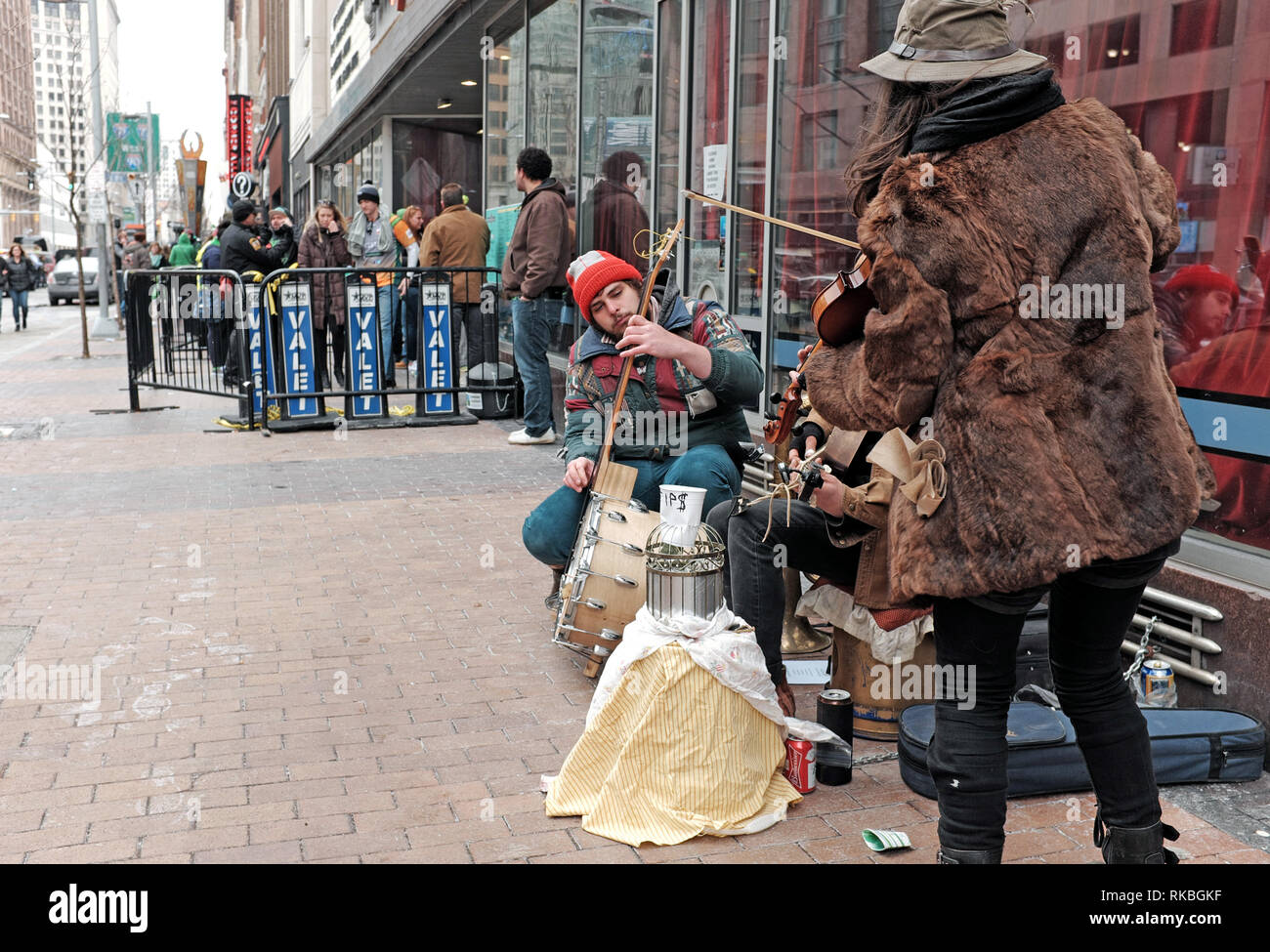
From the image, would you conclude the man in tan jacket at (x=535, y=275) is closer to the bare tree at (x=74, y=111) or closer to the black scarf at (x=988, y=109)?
the black scarf at (x=988, y=109)

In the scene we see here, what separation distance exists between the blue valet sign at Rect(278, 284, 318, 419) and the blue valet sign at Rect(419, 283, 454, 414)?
980 mm

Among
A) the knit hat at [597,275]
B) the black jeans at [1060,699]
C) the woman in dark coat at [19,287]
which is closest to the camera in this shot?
the black jeans at [1060,699]

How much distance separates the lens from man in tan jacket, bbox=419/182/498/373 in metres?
11.6

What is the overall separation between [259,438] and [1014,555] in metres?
9.21

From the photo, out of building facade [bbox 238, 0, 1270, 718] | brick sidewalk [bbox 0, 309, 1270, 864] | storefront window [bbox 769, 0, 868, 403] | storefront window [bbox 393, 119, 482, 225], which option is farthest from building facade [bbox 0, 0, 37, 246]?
storefront window [bbox 769, 0, 868, 403]

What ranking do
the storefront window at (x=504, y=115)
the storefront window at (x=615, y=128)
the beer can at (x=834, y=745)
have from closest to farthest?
the beer can at (x=834, y=745), the storefront window at (x=615, y=128), the storefront window at (x=504, y=115)

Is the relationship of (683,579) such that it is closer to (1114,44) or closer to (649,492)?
(649,492)

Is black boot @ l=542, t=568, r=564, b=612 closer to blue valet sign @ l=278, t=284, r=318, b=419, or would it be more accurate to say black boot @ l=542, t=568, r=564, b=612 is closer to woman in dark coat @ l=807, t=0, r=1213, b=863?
woman in dark coat @ l=807, t=0, r=1213, b=863

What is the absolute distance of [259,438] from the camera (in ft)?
35.5

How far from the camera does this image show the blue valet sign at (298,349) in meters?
10.8

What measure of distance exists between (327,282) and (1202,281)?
849 cm

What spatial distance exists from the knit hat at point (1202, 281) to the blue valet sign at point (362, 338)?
781cm

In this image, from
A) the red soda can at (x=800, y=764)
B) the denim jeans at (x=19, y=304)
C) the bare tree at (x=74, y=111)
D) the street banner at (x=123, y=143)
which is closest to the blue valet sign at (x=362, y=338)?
the red soda can at (x=800, y=764)

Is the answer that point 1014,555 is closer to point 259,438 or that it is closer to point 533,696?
point 533,696
